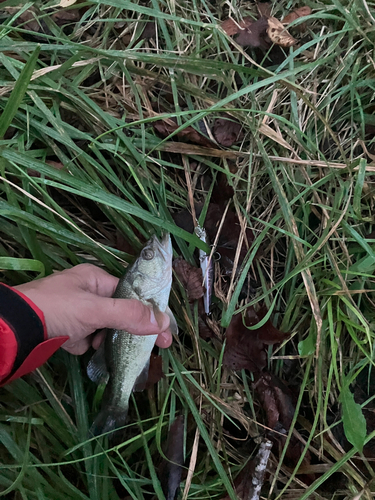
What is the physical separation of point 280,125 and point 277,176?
0.33 m

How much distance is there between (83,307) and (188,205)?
0.94 metres

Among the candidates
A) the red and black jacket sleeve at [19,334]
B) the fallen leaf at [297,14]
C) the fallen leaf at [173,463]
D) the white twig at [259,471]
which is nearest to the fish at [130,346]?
the fallen leaf at [173,463]

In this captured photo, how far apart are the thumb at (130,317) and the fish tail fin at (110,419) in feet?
1.68

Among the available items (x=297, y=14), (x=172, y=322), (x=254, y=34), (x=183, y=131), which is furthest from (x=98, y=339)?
(x=297, y=14)

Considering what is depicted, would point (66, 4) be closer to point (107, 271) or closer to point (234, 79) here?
point (234, 79)

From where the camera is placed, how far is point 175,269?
2.23 meters

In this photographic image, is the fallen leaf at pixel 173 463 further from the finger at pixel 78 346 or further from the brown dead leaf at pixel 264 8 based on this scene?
the brown dead leaf at pixel 264 8

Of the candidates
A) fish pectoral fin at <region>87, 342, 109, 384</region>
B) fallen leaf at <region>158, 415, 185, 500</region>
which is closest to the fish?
fish pectoral fin at <region>87, 342, 109, 384</region>

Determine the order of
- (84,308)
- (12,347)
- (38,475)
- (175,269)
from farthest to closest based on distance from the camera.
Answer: (175,269), (38,475), (84,308), (12,347)

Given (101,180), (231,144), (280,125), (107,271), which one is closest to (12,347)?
(107,271)

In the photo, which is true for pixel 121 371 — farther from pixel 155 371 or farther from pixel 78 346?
pixel 78 346

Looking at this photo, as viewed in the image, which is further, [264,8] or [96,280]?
[264,8]

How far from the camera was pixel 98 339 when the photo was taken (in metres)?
2.24

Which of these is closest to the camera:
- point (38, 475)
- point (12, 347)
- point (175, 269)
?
point (12, 347)
